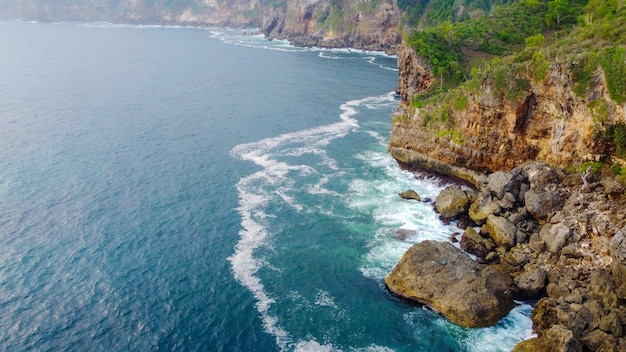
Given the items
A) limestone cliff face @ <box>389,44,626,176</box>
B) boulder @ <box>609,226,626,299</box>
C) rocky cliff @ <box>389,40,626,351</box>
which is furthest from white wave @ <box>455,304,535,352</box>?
limestone cliff face @ <box>389,44,626,176</box>

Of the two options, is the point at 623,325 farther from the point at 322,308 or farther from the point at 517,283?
the point at 322,308

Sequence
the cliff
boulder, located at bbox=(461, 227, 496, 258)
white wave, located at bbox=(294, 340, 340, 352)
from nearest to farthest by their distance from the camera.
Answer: white wave, located at bbox=(294, 340, 340, 352) → the cliff → boulder, located at bbox=(461, 227, 496, 258)

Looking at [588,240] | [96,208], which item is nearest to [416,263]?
[588,240]

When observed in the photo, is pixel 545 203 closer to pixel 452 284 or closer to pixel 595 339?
pixel 452 284

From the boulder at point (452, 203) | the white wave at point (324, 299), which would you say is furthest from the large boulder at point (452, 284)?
the boulder at point (452, 203)

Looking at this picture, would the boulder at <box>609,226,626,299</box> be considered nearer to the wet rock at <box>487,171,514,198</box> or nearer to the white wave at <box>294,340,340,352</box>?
the wet rock at <box>487,171,514,198</box>
